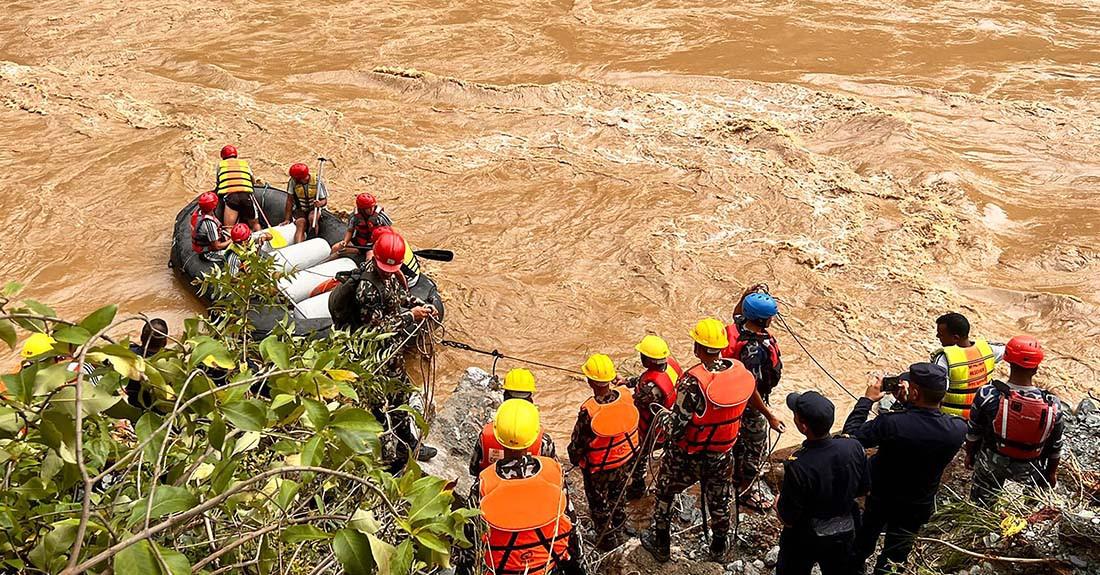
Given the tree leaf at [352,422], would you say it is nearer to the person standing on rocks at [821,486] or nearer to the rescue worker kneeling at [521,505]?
the rescue worker kneeling at [521,505]

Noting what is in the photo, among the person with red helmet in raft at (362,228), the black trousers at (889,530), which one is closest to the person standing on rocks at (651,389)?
the black trousers at (889,530)

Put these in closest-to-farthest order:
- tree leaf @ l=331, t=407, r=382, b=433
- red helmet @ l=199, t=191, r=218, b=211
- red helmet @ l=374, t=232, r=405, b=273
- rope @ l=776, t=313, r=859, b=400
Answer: tree leaf @ l=331, t=407, r=382, b=433 → red helmet @ l=374, t=232, r=405, b=273 → rope @ l=776, t=313, r=859, b=400 → red helmet @ l=199, t=191, r=218, b=211

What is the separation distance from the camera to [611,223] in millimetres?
10273

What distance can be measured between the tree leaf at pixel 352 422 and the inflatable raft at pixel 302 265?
525 centimetres

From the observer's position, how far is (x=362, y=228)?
7.89 meters

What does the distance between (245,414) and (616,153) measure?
10.6 meters

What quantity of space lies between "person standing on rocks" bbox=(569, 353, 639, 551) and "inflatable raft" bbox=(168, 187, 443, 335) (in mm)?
3015

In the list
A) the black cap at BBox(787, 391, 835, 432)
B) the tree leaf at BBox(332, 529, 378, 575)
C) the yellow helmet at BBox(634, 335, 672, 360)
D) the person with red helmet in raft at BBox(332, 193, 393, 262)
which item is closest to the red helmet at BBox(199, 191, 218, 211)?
the person with red helmet in raft at BBox(332, 193, 393, 262)

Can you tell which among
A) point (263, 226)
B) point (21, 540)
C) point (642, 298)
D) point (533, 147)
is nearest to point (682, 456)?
point (21, 540)

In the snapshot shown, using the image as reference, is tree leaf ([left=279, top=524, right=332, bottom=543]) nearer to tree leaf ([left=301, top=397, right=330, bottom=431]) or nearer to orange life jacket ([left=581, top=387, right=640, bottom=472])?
tree leaf ([left=301, top=397, right=330, bottom=431])

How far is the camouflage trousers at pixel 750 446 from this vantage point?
16.3 feet

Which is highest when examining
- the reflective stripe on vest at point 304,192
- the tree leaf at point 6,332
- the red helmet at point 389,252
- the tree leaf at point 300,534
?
the tree leaf at point 6,332

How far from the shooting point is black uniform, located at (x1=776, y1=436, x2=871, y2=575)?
3785 millimetres

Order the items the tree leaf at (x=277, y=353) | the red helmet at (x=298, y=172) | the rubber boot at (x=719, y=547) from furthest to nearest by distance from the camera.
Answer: the red helmet at (x=298, y=172) < the rubber boot at (x=719, y=547) < the tree leaf at (x=277, y=353)
